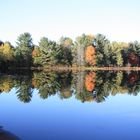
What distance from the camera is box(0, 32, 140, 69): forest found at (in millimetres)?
105588

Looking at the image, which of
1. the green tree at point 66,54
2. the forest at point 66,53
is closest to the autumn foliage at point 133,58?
the forest at point 66,53

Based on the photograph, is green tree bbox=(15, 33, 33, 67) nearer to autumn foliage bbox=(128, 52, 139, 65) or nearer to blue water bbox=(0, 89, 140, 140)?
autumn foliage bbox=(128, 52, 139, 65)

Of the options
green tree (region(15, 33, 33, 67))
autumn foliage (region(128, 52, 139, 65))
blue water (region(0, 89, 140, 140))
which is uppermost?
autumn foliage (region(128, 52, 139, 65))

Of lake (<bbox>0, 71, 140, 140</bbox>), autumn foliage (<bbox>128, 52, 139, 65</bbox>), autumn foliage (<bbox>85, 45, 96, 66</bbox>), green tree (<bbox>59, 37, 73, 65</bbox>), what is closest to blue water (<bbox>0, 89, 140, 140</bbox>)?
lake (<bbox>0, 71, 140, 140</bbox>)

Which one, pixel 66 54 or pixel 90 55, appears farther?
pixel 66 54

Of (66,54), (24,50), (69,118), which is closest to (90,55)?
(66,54)

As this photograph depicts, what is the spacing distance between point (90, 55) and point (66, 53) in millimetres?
8123

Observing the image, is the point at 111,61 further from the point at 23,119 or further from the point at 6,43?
the point at 23,119

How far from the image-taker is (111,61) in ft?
404

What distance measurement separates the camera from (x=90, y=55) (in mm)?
115250

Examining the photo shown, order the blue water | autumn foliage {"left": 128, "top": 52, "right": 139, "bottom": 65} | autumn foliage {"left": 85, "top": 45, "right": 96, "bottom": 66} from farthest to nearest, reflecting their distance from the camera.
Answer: autumn foliage {"left": 128, "top": 52, "right": 139, "bottom": 65}, autumn foliage {"left": 85, "top": 45, "right": 96, "bottom": 66}, the blue water

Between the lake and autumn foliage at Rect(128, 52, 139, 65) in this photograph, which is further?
autumn foliage at Rect(128, 52, 139, 65)

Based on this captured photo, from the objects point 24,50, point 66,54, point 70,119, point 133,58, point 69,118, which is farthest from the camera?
point 133,58

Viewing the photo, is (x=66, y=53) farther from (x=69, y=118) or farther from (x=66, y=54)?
(x=69, y=118)
